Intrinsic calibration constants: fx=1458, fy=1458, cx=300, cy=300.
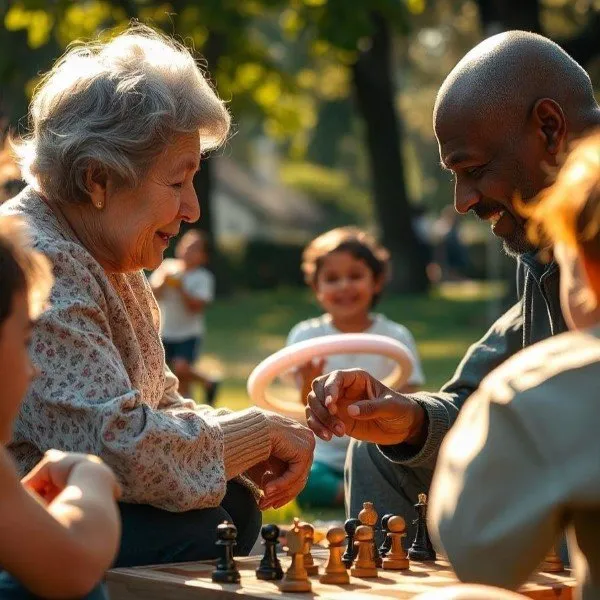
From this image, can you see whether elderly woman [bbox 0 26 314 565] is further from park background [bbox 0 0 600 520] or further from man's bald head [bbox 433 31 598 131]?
Result: man's bald head [bbox 433 31 598 131]

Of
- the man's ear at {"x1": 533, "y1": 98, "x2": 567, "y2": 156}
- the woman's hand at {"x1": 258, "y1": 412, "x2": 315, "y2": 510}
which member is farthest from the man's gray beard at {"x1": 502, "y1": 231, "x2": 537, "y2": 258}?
the woman's hand at {"x1": 258, "y1": 412, "x2": 315, "y2": 510}

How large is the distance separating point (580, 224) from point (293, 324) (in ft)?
62.5

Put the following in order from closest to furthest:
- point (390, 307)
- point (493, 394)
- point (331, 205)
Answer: point (493, 394) → point (390, 307) → point (331, 205)

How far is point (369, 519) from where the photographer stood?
3.66m

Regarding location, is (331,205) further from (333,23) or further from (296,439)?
(296,439)

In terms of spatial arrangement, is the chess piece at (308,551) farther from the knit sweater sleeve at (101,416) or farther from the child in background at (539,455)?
the child in background at (539,455)

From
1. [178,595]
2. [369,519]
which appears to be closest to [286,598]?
[178,595]

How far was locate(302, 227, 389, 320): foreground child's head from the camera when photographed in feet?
25.2

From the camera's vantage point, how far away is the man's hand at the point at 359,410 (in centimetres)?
401

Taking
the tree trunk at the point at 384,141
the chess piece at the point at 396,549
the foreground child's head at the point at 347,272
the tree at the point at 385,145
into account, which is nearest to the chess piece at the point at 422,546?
the chess piece at the point at 396,549

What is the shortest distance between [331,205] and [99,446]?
172ft

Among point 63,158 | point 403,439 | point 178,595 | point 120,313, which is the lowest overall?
point 178,595

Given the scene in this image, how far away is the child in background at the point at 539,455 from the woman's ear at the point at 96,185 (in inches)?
65.2

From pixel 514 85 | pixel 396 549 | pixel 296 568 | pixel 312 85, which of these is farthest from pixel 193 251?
pixel 312 85
